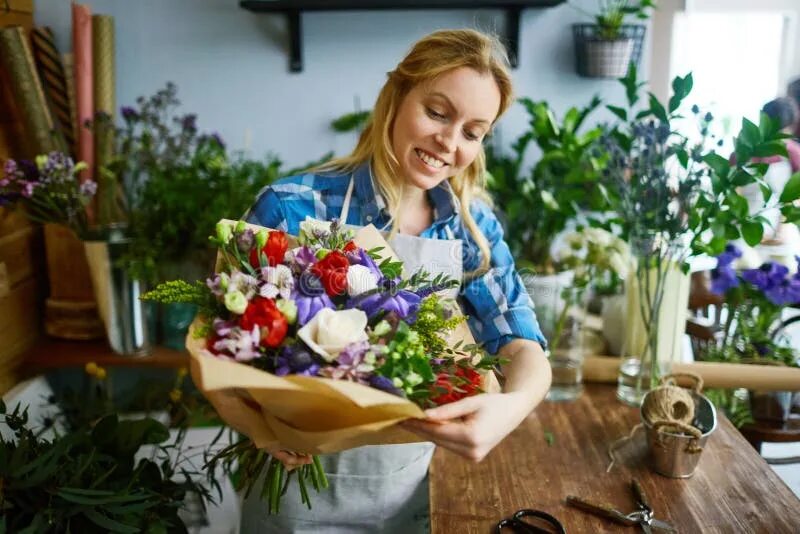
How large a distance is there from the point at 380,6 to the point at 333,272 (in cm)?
126

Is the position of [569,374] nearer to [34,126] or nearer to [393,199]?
[393,199]

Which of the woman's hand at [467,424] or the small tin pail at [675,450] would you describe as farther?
the small tin pail at [675,450]

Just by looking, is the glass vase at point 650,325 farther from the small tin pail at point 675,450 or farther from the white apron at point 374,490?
the white apron at point 374,490

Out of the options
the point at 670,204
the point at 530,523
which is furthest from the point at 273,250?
the point at 670,204

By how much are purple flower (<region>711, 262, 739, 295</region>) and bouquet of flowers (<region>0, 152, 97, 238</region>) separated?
60.7 inches

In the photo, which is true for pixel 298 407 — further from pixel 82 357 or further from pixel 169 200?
pixel 82 357

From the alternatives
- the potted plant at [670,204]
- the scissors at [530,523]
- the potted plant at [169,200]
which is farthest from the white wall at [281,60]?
the scissors at [530,523]

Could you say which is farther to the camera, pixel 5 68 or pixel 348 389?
pixel 5 68

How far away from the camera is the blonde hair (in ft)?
4.05

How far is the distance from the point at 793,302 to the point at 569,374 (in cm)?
53

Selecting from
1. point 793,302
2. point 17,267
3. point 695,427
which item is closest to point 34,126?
point 17,267

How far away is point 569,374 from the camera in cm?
163

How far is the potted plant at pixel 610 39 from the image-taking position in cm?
197

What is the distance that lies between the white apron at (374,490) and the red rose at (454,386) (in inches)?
13.8
